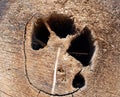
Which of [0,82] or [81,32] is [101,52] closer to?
[81,32]

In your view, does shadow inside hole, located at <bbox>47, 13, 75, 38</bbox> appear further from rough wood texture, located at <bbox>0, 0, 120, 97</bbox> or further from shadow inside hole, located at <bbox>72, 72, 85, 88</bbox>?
shadow inside hole, located at <bbox>72, 72, 85, 88</bbox>

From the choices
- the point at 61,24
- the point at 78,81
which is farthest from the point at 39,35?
the point at 78,81

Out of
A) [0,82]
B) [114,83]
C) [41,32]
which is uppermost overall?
[41,32]

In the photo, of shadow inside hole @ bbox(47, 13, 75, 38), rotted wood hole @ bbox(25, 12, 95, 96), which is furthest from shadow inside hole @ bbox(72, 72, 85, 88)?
shadow inside hole @ bbox(47, 13, 75, 38)

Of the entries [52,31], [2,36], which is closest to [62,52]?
[52,31]

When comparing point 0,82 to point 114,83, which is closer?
point 114,83

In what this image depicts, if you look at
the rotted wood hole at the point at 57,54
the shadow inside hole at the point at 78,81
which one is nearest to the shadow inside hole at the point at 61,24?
the rotted wood hole at the point at 57,54

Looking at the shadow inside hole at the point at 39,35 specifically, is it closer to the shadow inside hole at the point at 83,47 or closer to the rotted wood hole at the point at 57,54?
the rotted wood hole at the point at 57,54
